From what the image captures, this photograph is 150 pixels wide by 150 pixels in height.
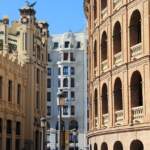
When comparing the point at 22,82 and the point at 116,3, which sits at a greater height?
the point at 116,3

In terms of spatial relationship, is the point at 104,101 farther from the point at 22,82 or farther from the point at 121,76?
the point at 22,82

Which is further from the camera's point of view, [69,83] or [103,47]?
[69,83]

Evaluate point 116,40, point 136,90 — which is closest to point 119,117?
point 136,90

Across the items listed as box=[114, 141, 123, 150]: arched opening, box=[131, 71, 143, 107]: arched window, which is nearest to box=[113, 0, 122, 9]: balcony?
box=[131, 71, 143, 107]: arched window

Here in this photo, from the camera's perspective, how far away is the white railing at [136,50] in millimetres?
34466

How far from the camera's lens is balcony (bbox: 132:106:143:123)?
34.0 metres

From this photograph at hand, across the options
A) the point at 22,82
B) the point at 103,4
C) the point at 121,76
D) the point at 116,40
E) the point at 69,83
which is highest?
the point at 69,83

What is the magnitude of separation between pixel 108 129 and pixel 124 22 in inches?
280

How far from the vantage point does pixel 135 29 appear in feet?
118

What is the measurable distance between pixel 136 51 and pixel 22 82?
45190mm

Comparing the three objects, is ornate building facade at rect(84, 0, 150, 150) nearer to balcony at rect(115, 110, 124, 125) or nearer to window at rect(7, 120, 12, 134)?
balcony at rect(115, 110, 124, 125)

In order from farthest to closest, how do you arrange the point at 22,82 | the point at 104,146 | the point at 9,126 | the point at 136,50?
1. the point at 22,82
2. the point at 9,126
3. the point at 104,146
4. the point at 136,50

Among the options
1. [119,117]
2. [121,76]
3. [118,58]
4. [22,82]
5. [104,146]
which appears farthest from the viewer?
[22,82]

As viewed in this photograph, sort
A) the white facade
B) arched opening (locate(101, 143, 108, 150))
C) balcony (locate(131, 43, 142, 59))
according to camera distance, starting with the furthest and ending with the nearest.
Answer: the white facade → arched opening (locate(101, 143, 108, 150)) → balcony (locate(131, 43, 142, 59))
